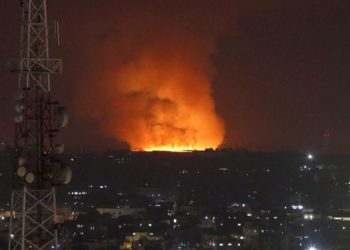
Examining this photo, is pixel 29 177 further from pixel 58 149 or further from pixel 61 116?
pixel 61 116

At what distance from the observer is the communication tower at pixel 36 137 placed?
4.88 m

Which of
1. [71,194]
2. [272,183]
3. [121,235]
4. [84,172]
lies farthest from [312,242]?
[84,172]

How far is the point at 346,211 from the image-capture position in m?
28.4

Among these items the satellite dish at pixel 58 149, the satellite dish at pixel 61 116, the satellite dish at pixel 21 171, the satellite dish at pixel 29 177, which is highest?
the satellite dish at pixel 61 116

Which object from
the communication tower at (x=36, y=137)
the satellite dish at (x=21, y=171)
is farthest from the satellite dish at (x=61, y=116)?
the satellite dish at (x=21, y=171)

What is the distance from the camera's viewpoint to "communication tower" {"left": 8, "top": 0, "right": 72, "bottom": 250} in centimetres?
488

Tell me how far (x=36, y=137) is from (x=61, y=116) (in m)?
0.27

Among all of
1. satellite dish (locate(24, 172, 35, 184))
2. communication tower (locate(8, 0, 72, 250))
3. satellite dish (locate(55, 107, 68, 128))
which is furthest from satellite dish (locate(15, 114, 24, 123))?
satellite dish (locate(24, 172, 35, 184))

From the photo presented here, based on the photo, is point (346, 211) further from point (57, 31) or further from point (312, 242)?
point (57, 31)

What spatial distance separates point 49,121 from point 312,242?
1789 cm

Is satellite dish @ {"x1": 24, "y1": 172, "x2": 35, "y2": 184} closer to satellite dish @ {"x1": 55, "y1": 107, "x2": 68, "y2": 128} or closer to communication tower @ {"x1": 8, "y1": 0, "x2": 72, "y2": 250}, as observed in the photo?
communication tower @ {"x1": 8, "y1": 0, "x2": 72, "y2": 250}

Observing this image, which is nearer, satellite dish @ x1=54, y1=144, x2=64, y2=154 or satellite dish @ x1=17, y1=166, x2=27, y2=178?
satellite dish @ x1=17, y1=166, x2=27, y2=178

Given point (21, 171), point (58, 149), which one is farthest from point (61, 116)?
point (21, 171)

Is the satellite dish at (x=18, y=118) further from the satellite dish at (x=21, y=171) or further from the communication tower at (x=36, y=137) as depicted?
the satellite dish at (x=21, y=171)
